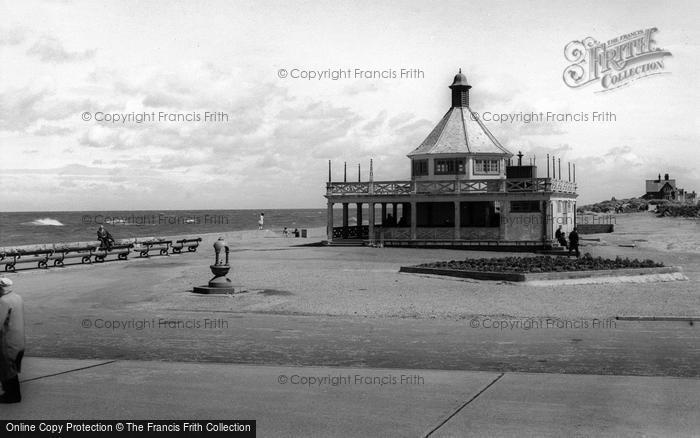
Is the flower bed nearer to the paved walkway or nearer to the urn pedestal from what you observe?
the urn pedestal

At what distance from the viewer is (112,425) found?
→ 751 cm

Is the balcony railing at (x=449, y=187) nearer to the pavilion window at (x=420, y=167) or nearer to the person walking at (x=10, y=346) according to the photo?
the pavilion window at (x=420, y=167)

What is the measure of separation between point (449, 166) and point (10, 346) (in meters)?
36.4

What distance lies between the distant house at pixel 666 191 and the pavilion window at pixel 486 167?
129 meters

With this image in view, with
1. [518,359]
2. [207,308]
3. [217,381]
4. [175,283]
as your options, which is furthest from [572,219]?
[217,381]

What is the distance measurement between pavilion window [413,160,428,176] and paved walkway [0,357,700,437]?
34.2 m

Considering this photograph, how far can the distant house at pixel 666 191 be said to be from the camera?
529 ft

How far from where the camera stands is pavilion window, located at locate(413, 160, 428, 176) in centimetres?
Answer: 4381

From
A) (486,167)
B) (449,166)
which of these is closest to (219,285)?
(449,166)

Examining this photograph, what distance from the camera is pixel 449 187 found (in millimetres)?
40719

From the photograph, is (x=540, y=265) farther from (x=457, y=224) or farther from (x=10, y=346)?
(x=457, y=224)

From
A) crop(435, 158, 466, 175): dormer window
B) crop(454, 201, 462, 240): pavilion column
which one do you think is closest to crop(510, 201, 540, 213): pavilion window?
crop(454, 201, 462, 240): pavilion column

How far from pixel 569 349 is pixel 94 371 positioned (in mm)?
7475

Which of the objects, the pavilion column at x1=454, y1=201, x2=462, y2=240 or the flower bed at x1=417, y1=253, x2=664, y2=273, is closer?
the flower bed at x1=417, y1=253, x2=664, y2=273
